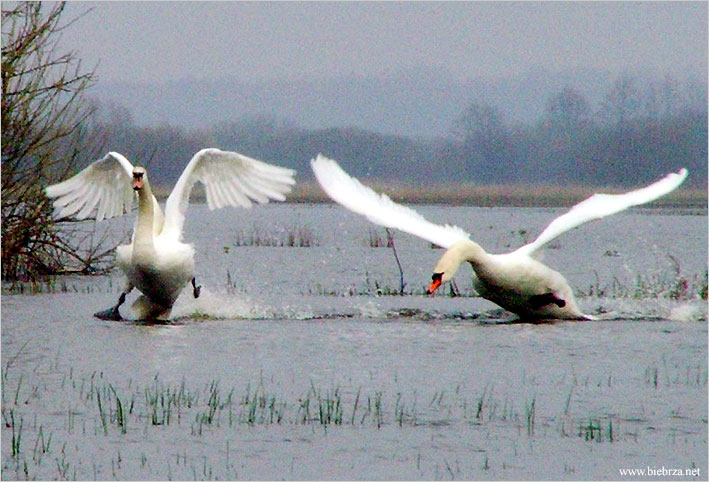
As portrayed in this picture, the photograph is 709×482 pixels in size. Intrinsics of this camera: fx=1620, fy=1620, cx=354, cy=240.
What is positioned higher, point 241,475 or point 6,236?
point 6,236

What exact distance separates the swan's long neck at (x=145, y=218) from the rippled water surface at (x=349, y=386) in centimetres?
76

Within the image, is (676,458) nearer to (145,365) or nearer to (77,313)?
(145,365)

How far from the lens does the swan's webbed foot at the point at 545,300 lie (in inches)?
527

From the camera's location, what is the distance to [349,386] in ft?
35.0

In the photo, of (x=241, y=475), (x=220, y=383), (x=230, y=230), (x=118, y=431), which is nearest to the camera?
(x=241, y=475)

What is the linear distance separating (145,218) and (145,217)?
12 millimetres

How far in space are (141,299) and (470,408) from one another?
493cm

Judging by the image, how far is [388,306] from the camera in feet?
51.2

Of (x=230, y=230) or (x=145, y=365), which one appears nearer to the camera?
(x=145, y=365)

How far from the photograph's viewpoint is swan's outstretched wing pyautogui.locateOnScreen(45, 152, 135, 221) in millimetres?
15195

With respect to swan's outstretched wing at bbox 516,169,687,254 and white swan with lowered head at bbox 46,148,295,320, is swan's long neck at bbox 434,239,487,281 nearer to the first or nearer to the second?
swan's outstretched wing at bbox 516,169,687,254

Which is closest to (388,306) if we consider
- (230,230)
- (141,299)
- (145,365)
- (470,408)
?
(141,299)

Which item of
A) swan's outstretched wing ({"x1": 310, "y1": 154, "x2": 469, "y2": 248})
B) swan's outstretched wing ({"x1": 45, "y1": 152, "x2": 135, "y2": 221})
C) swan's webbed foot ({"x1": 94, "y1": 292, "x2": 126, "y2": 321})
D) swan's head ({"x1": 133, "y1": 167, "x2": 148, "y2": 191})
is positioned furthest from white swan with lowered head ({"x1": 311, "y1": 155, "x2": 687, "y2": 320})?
swan's outstretched wing ({"x1": 45, "y1": 152, "x2": 135, "y2": 221})

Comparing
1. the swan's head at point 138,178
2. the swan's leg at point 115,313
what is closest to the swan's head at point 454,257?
the swan's head at point 138,178
